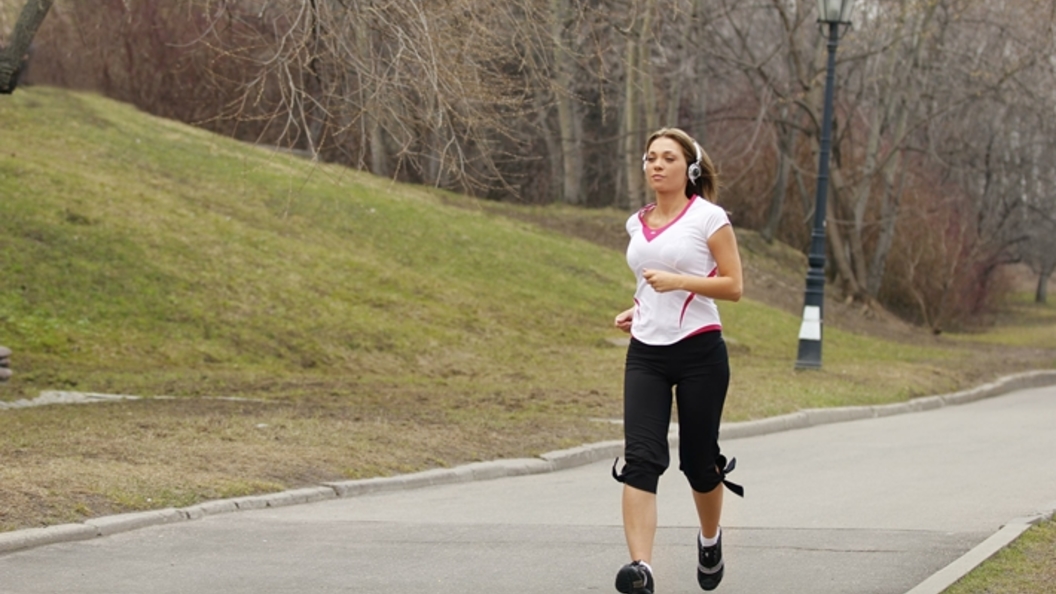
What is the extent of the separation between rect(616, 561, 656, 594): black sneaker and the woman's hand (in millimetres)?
1089

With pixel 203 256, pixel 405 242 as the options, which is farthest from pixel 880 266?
pixel 203 256

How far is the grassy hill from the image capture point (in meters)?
11.4

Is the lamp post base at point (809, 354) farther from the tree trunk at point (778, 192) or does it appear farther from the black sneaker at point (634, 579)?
the tree trunk at point (778, 192)

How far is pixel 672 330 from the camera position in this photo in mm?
6395

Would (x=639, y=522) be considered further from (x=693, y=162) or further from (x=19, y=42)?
(x=19, y=42)

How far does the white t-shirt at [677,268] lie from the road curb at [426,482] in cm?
151

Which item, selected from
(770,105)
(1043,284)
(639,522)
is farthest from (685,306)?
(1043,284)

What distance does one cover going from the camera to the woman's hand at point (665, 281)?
6.22 meters

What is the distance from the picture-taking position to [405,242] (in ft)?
94.9

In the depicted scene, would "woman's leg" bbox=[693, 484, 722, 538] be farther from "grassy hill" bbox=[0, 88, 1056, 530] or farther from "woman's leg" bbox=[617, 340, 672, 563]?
"grassy hill" bbox=[0, 88, 1056, 530]

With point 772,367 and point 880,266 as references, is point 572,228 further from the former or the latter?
point 772,367

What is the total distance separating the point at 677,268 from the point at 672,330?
0.25 meters

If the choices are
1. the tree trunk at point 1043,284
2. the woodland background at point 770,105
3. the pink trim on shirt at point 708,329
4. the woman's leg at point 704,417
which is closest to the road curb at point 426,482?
the woman's leg at point 704,417

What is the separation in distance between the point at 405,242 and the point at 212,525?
796 inches
